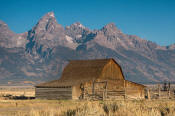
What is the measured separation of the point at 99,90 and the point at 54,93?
6668mm

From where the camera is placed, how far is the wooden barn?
1950 inches

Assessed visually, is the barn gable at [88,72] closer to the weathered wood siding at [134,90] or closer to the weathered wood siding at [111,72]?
the weathered wood siding at [111,72]

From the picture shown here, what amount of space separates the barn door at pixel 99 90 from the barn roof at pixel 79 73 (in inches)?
74.6

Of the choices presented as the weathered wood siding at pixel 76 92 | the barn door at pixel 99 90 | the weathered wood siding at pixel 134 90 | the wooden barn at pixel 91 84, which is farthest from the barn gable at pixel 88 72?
the weathered wood siding at pixel 134 90

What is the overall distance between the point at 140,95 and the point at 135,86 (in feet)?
5.81

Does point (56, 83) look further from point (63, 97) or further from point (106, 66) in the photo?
point (106, 66)

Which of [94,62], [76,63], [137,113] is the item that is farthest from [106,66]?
[137,113]

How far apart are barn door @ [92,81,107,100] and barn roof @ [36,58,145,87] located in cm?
190

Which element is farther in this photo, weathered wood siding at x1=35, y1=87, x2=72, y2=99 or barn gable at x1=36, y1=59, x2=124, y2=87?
barn gable at x1=36, y1=59, x2=124, y2=87

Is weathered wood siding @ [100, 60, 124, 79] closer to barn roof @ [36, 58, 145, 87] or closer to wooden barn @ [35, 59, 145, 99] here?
wooden barn @ [35, 59, 145, 99]

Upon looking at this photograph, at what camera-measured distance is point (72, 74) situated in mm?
58531

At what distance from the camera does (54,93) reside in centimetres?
5194

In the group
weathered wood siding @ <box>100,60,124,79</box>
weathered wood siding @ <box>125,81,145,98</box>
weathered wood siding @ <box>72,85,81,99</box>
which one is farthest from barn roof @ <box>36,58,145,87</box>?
weathered wood siding @ <box>125,81,145,98</box>

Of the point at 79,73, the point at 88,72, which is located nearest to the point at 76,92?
the point at 88,72
